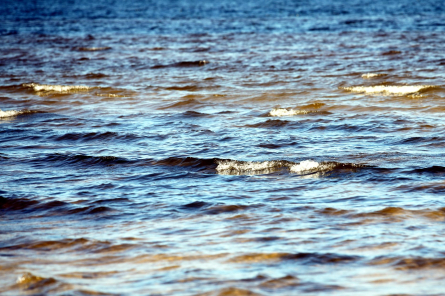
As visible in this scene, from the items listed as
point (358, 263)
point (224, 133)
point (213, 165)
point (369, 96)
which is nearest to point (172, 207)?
point (213, 165)

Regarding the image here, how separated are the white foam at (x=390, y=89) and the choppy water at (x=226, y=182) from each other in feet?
0.23

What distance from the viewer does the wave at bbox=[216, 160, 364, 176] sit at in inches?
310

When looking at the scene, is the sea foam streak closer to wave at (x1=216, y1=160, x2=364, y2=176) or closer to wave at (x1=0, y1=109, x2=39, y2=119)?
wave at (x1=216, y1=160, x2=364, y2=176)

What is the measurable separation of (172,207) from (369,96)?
8370mm

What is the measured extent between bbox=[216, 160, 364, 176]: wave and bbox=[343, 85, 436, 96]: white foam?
254 inches

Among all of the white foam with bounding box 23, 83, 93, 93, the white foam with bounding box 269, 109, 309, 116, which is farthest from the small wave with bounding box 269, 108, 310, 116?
the white foam with bounding box 23, 83, 93, 93

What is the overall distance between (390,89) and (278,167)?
23.9ft

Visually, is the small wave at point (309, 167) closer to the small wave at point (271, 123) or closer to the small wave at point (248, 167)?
the small wave at point (248, 167)

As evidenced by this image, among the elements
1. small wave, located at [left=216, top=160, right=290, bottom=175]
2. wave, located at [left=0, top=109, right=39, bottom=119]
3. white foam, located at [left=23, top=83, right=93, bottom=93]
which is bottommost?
small wave, located at [left=216, top=160, right=290, bottom=175]

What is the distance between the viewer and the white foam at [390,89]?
45.3 feet

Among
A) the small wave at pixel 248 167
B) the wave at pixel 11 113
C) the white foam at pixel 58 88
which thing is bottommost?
the small wave at pixel 248 167

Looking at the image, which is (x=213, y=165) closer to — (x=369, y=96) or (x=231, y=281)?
(x=231, y=281)

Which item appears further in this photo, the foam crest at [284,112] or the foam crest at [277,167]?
the foam crest at [284,112]

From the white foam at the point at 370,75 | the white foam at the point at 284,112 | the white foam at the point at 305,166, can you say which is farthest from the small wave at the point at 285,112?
the white foam at the point at 370,75
